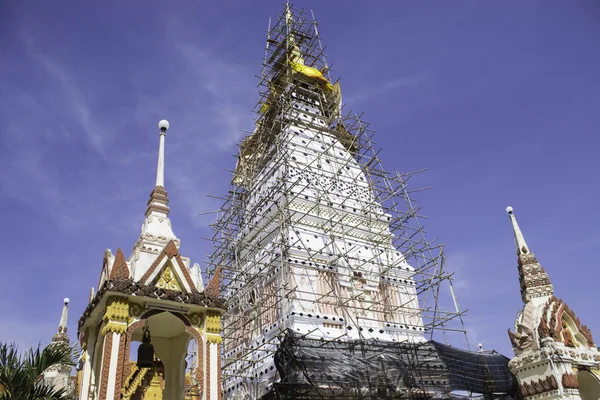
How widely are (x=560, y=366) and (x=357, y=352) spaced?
700 cm

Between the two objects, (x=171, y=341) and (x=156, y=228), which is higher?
(x=156, y=228)

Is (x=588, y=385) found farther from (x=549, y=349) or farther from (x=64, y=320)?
(x=64, y=320)

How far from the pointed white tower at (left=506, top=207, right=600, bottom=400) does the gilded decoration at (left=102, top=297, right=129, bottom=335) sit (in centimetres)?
1400

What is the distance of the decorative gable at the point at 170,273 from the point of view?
1054 centimetres

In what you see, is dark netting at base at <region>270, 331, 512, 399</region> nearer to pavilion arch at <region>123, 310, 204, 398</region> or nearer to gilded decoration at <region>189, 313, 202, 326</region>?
pavilion arch at <region>123, 310, 204, 398</region>

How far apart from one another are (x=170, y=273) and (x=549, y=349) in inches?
524

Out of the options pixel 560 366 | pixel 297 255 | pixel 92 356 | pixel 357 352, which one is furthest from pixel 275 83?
pixel 92 356

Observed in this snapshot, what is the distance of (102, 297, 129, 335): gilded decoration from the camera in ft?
31.7

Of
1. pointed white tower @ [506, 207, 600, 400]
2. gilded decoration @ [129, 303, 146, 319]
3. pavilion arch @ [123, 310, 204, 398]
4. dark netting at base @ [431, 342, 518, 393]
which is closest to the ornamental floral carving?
pointed white tower @ [506, 207, 600, 400]

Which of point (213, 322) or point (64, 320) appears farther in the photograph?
point (64, 320)

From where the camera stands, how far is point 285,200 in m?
21.6

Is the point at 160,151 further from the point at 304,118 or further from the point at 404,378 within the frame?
the point at 304,118

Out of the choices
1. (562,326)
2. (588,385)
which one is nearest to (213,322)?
A: (562,326)

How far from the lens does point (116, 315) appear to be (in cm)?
980
